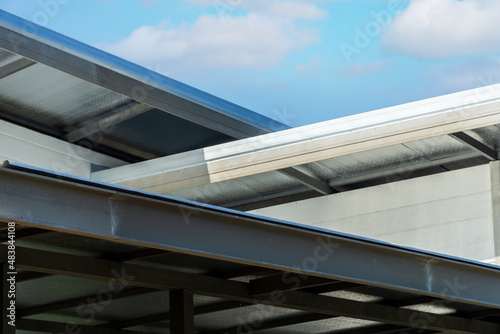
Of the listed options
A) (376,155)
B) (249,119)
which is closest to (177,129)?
(249,119)

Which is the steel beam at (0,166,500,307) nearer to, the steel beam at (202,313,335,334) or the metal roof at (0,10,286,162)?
the steel beam at (202,313,335,334)

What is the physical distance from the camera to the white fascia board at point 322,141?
27.6ft

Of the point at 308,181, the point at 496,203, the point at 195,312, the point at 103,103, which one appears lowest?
the point at 195,312

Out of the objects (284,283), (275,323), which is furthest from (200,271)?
(275,323)

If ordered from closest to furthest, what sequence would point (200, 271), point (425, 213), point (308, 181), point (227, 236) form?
point (227, 236) < point (200, 271) < point (425, 213) < point (308, 181)

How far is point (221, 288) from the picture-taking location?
6703mm

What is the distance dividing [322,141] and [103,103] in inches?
114

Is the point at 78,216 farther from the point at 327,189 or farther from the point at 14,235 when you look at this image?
the point at 327,189

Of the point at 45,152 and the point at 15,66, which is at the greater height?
the point at 15,66

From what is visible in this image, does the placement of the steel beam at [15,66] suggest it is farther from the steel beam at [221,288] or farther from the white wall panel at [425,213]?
the white wall panel at [425,213]

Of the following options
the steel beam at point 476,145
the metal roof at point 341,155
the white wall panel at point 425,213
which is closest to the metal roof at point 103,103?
the metal roof at point 341,155

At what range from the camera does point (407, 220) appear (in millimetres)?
10477

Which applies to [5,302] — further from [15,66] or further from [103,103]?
[103,103]

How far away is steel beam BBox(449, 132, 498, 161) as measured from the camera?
9.62 metres
